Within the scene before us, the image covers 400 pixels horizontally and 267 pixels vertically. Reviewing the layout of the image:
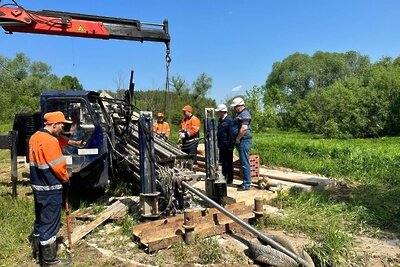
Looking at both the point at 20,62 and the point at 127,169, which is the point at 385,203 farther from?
the point at 20,62

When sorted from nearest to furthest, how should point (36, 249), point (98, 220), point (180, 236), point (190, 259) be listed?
point (190, 259)
point (36, 249)
point (180, 236)
point (98, 220)

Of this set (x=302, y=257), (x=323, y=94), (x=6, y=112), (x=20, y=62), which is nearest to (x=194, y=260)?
(x=302, y=257)

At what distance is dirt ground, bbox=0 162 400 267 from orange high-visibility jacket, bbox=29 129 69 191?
3.63 feet

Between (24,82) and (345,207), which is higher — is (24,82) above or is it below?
above

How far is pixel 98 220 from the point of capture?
6.35 metres

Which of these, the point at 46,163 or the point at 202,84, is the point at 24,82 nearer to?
the point at 202,84

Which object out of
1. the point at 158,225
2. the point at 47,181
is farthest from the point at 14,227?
the point at 158,225

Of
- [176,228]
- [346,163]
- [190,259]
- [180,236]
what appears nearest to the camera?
[190,259]

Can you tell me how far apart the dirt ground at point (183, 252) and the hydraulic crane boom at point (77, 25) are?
13.2 feet

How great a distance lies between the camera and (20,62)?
62625 mm

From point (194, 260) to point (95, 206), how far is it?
118 inches

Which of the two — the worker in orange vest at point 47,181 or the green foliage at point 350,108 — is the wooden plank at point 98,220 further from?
the green foliage at point 350,108

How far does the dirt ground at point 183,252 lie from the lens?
193 inches

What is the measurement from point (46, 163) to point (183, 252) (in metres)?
2.06
